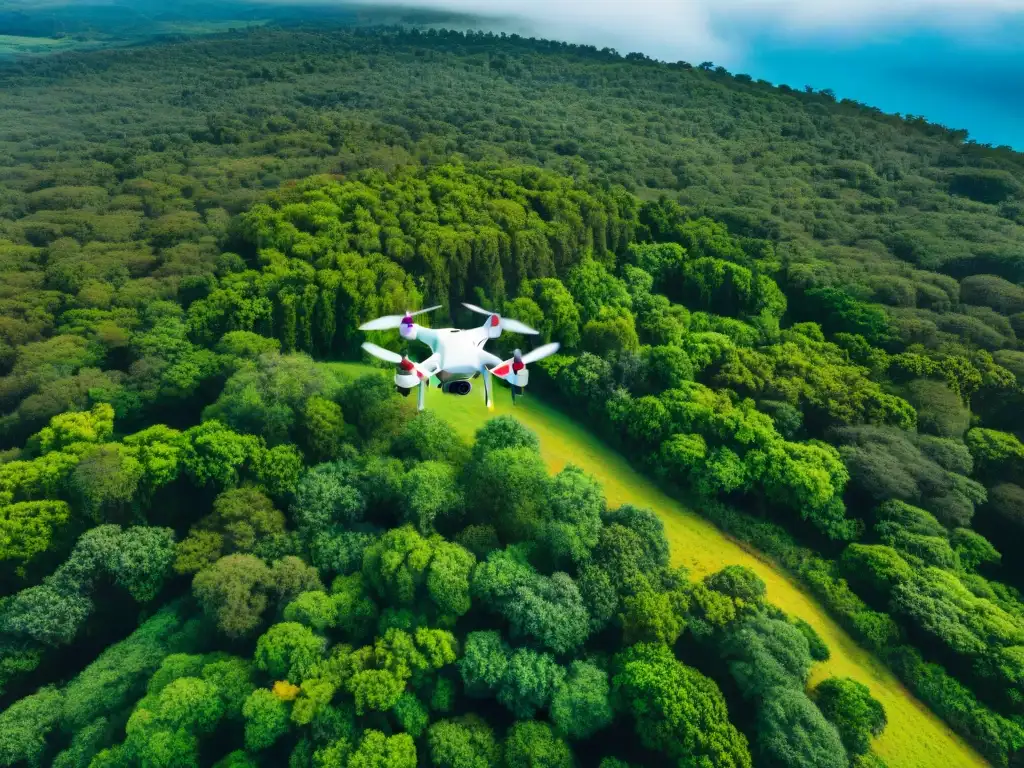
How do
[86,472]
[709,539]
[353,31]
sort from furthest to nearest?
[353,31] < [709,539] < [86,472]

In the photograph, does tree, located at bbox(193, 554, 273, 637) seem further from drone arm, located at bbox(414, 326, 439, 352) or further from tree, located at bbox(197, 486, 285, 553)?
drone arm, located at bbox(414, 326, 439, 352)

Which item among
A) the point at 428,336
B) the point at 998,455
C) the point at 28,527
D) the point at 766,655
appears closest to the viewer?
the point at 428,336

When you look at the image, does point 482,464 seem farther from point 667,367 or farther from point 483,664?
point 667,367

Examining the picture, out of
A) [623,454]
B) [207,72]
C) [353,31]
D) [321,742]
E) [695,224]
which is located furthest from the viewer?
[353,31]

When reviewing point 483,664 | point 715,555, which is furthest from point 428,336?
point 715,555

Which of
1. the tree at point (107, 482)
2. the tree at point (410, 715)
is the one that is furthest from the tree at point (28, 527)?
the tree at point (410, 715)

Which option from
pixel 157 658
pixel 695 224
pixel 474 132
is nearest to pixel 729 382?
pixel 695 224

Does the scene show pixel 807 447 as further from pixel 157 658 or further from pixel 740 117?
pixel 740 117
